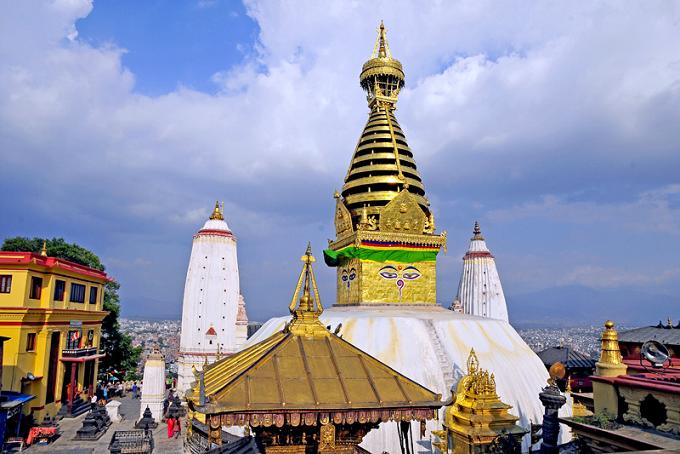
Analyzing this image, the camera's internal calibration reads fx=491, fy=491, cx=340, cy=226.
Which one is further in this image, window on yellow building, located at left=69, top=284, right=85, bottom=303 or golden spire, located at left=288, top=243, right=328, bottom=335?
window on yellow building, located at left=69, top=284, right=85, bottom=303

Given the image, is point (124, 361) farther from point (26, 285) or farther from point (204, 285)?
point (26, 285)

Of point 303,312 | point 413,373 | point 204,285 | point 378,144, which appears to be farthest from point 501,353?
point 204,285

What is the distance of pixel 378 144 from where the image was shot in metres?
26.1

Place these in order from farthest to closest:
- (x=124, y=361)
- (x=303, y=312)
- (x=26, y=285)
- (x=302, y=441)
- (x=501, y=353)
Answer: (x=124, y=361)
(x=26, y=285)
(x=501, y=353)
(x=303, y=312)
(x=302, y=441)

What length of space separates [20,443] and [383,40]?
26.8 meters

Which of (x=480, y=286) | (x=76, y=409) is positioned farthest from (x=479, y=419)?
(x=480, y=286)

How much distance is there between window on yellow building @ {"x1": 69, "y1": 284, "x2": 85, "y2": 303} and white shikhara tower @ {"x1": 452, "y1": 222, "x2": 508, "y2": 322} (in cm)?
2938

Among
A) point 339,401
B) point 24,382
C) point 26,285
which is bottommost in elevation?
point 24,382

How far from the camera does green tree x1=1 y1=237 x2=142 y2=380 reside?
39.3 metres

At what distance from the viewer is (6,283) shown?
935 inches

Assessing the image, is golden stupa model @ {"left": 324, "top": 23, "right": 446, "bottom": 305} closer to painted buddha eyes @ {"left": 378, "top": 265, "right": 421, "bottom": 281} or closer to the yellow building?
painted buddha eyes @ {"left": 378, "top": 265, "right": 421, "bottom": 281}

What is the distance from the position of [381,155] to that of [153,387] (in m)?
16.7

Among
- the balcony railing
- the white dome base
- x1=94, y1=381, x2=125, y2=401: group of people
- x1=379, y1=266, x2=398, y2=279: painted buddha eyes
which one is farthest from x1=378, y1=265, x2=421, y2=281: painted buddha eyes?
x1=94, y1=381, x2=125, y2=401: group of people

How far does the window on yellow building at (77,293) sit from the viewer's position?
29.2m
